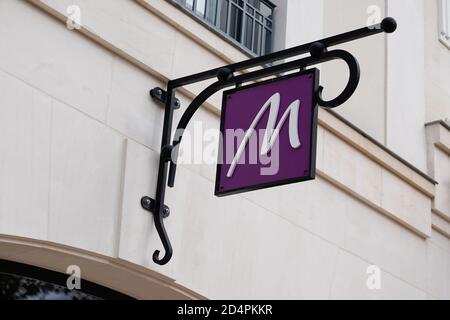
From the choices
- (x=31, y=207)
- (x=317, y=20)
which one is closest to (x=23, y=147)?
(x=31, y=207)

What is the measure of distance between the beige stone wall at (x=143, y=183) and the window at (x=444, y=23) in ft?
8.16

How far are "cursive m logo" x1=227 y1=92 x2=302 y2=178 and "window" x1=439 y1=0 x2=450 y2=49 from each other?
4.96 metres

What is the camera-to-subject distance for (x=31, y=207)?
6.09m

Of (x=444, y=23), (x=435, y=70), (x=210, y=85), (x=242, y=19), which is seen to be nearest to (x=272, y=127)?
(x=210, y=85)

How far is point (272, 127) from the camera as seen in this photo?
6.36 m

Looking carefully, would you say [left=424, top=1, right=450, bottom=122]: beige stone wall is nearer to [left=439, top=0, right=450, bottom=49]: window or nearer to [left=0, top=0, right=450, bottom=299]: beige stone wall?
[left=439, top=0, right=450, bottom=49]: window

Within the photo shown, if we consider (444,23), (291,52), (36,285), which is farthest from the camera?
(444,23)

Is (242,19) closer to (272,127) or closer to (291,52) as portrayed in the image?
(291,52)

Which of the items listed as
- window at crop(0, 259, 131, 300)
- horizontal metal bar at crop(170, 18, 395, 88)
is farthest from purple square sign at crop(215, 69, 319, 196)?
window at crop(0, 259, 131, 300)

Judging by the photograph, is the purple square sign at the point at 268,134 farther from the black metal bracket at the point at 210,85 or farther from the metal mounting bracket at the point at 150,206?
the metal mounting bracket at the point at 150,206

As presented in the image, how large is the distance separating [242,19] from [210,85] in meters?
1.67

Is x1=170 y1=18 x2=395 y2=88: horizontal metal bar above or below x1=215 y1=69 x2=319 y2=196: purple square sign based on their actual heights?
above

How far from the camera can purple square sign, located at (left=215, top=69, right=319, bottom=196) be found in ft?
20.3

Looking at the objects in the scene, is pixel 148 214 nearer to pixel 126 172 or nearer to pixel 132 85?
pixel 126 172
